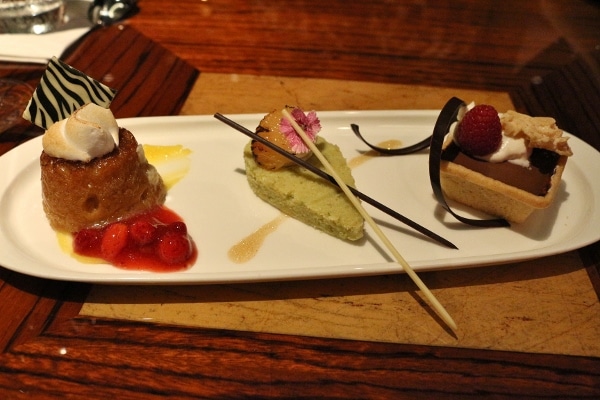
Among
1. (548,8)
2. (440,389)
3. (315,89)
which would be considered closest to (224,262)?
(440,389)

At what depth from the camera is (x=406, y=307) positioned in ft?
5.47

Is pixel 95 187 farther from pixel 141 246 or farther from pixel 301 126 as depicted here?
pixel 301 126

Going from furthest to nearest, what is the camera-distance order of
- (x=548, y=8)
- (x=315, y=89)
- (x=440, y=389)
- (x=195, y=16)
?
(x=548, y=8) → (x=195, y=16) → (x=315, y=89) → (x=440, y=389)

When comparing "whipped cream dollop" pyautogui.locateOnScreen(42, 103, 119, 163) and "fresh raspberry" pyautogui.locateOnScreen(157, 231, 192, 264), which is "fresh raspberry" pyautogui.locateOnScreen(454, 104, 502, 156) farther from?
"whipped cream dollop" pyautogui.locateOnScreen(42, 103, 119, 163)

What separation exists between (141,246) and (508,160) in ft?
4.82

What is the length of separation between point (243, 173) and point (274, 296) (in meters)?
0.70

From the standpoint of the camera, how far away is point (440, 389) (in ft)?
4.67

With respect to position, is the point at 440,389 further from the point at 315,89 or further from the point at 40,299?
the point at 315,89

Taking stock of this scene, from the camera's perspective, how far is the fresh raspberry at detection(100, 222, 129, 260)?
171 cm

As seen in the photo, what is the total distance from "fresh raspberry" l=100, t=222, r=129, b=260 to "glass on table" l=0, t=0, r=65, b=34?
7.12 ft

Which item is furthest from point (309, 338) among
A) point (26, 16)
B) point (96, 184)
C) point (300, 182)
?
point (26, 16)

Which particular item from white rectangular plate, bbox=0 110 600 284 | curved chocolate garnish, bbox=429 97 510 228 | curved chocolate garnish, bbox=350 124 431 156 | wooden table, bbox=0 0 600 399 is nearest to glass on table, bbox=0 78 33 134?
wooden table, bbox=0 0 600 399

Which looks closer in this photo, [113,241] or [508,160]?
[113,241]

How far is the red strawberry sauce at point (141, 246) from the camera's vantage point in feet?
5.56
